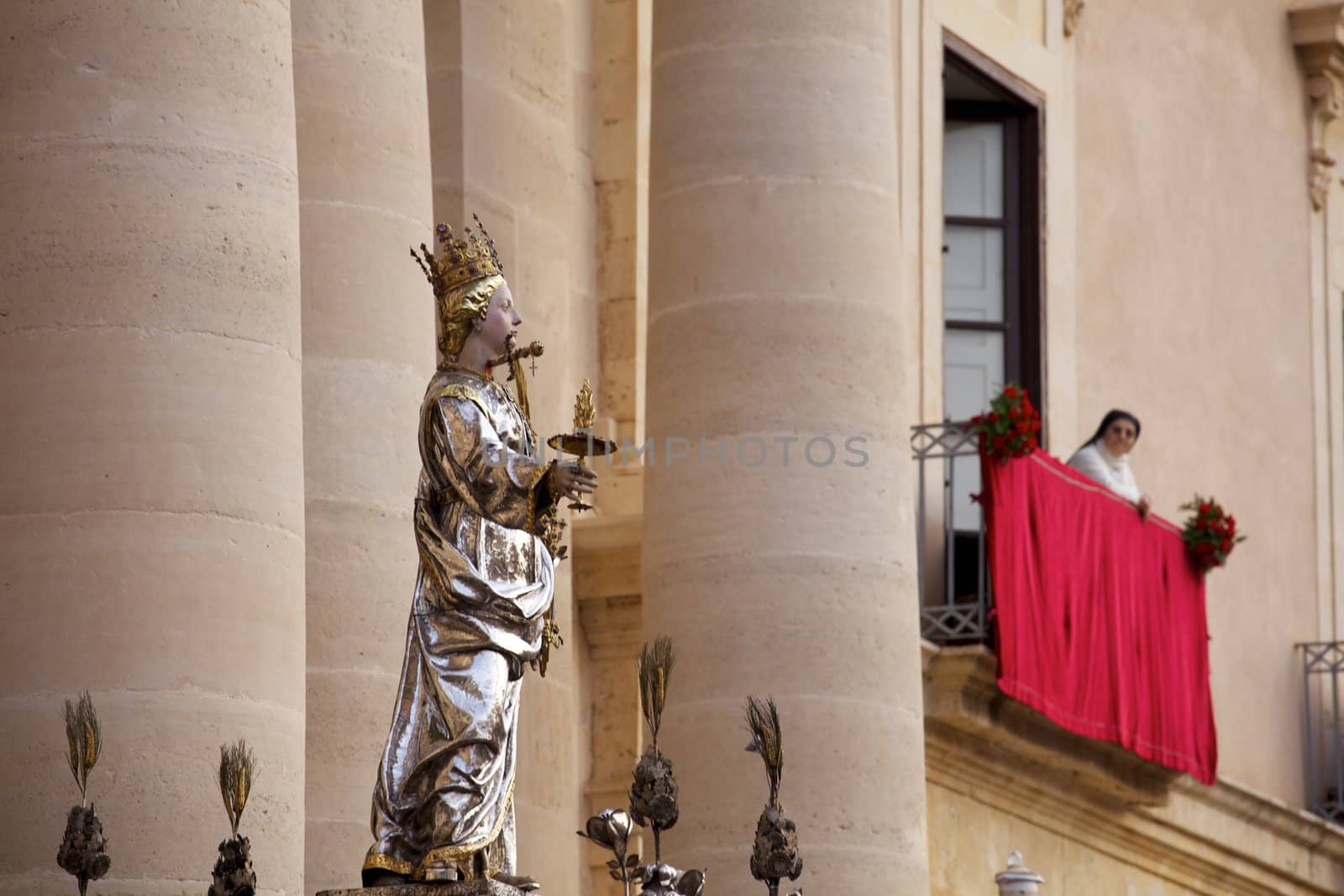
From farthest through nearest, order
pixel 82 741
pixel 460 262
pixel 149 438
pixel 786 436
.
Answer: pixel 786 436
pixel 149 438
pixel 460 262
pixel 82 741

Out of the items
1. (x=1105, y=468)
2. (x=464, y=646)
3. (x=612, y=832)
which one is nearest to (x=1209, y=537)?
(x=1105, y=468)

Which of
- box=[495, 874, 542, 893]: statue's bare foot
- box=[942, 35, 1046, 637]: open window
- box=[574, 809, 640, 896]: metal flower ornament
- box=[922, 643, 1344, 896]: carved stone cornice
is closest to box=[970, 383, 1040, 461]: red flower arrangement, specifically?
box=[922, 643, 1344, 896]: carved stone cornice

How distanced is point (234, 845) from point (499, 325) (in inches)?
86.1

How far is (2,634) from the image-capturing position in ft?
34.4

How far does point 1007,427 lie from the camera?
19.7 metres

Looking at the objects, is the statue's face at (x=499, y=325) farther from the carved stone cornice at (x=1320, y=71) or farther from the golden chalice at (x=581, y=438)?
the carved stone cornice at (x=1320, y=71)

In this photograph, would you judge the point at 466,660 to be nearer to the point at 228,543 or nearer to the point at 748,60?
the point at 228,543

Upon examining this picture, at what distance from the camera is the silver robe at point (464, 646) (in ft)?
33.0

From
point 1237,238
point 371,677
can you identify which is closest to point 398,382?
point 371,677

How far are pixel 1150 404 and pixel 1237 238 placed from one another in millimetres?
2393

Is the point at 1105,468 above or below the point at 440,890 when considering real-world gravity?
above

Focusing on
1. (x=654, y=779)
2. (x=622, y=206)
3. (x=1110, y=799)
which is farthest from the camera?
(x=1110, y=799)

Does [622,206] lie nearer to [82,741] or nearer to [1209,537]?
[1209,537]

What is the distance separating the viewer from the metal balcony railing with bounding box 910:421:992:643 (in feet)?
64.7
